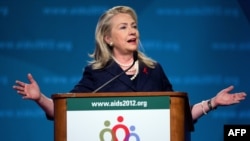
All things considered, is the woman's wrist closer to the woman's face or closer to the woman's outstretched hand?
the woman's outstretched hand

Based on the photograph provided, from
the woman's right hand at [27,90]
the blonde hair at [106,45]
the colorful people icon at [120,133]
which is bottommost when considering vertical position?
the colorful people icon at [120,133]

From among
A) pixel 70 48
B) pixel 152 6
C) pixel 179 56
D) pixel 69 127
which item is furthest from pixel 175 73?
pixel 69 127

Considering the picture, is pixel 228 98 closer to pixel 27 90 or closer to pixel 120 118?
pixel 120 118

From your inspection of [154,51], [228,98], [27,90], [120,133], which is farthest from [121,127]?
[154,51]

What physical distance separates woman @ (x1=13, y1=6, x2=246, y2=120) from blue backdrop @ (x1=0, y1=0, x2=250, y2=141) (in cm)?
93

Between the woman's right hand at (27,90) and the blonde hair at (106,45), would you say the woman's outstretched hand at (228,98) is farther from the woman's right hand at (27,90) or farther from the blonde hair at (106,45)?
the woman's right hand at (27,90)

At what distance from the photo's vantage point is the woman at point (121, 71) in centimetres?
298

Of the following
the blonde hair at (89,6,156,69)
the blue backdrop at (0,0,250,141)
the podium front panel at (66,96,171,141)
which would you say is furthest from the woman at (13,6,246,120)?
the blue backdrop at (0,0,250,141)

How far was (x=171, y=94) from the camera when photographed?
2.42m

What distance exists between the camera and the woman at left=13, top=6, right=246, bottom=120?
9.78 feet

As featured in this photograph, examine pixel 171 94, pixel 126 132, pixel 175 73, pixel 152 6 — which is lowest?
pixel 126 132

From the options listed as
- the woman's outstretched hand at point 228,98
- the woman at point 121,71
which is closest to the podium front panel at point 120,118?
the woman at point 121,71

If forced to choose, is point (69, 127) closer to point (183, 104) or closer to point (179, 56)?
point (183, 104)

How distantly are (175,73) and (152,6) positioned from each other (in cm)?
50
